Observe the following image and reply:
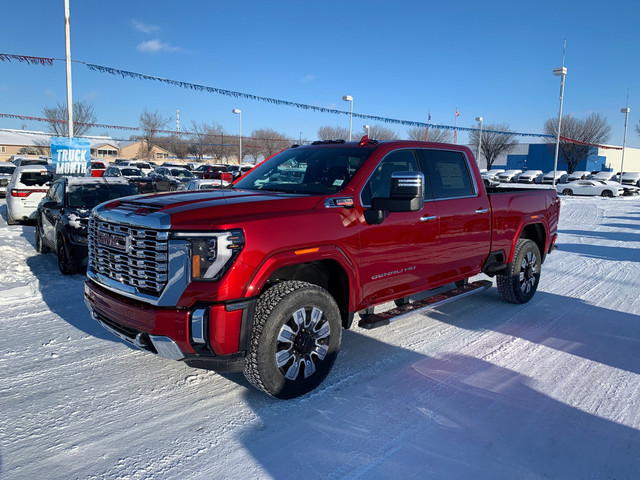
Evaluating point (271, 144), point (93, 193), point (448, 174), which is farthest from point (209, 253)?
point (271, 144)

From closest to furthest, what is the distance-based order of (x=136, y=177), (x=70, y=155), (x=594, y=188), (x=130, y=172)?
(x=70, y=155)
(x=136, y=177)
(x=130, y=172)
(x=594, y=188)

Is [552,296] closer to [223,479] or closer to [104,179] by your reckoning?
[223,479]

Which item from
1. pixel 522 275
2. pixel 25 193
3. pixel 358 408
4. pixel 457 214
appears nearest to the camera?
pixel 358 408

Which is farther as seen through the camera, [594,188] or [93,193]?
[594,188]

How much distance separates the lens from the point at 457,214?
5.04 m

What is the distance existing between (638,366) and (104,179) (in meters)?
8.58

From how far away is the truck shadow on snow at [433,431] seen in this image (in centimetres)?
289

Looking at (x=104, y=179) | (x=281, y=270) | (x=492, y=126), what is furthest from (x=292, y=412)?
(x=492, y=126)

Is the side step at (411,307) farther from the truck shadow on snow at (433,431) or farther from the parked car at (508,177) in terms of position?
the parked car at (508,177)

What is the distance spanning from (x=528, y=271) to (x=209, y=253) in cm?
487

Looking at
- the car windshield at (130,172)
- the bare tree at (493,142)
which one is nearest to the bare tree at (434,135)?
the bare tree at (493,142)

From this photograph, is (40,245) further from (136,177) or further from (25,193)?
(136,177)

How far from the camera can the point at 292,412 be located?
11.5ft

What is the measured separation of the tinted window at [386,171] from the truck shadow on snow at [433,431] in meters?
1.58
